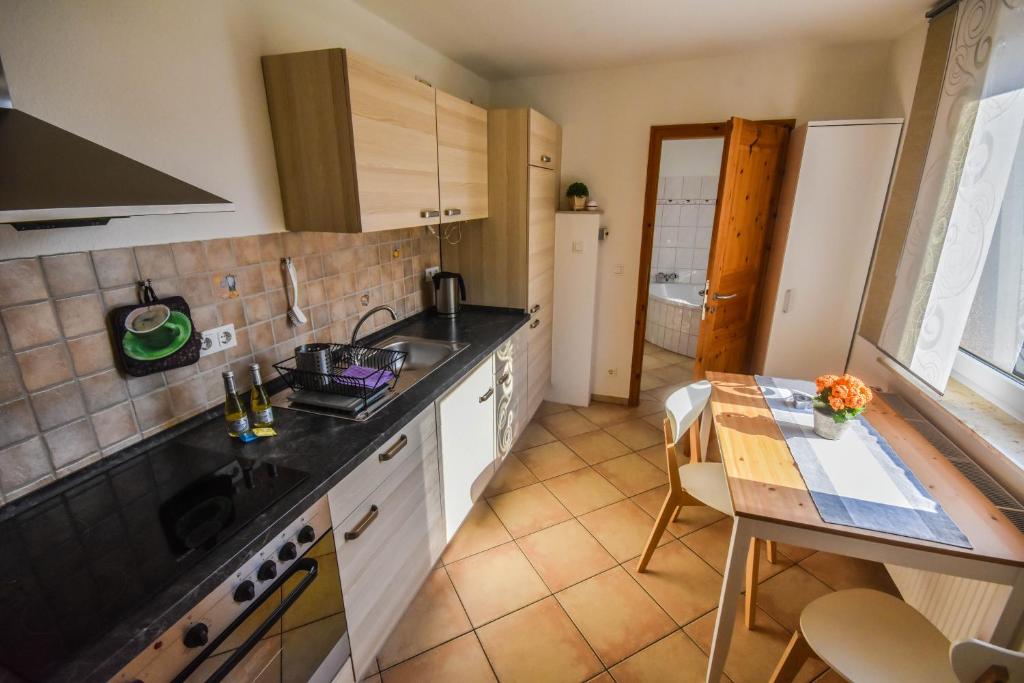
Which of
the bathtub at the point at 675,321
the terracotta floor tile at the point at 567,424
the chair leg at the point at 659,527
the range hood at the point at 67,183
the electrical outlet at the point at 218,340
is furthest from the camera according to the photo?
the bathtub at the point at 675,321

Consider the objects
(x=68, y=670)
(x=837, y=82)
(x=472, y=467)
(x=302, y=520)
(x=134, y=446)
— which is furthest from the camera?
(x=837, y=82)

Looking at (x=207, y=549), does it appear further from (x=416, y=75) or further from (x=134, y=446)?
(x=416, y=75)

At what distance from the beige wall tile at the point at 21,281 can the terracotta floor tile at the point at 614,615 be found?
1.91m

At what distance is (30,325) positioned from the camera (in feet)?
3.37

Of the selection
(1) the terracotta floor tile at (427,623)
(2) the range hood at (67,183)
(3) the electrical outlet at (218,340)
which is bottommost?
(1) the terracotta floor tile at (427,623)

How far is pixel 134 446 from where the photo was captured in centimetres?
125

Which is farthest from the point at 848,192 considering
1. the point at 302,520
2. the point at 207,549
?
the point at 207,549

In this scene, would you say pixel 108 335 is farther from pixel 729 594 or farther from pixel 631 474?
pixel 631 474

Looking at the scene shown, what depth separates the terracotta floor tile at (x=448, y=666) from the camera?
1.51 m

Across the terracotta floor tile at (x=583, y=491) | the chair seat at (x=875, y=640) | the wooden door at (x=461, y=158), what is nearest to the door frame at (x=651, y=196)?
the terracotta floor tile at (x=583, y=491)

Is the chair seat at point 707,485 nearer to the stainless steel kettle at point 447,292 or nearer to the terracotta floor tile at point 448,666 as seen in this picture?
the terracotta floor tile at point 448,666

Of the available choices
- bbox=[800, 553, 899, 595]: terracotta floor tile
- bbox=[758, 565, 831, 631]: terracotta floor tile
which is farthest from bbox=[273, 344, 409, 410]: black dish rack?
bbox=[800, 553, 899, 595]: terracotta floor tile

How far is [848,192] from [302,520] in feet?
9.62

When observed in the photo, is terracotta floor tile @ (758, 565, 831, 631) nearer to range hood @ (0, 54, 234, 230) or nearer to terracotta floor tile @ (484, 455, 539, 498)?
terracotta floor tile @ (484, 455, 539, 498)
